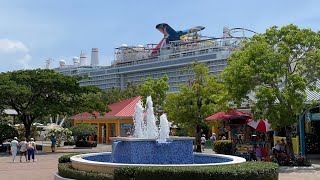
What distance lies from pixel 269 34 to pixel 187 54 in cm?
9648

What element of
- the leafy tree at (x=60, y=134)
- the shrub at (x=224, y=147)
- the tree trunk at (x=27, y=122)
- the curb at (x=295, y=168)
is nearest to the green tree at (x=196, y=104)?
the shrub at (x=224, y=147)

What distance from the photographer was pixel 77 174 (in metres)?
14.9

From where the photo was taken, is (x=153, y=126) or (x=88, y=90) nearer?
(x=153, y=126)

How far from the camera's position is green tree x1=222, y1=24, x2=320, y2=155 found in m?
21.1

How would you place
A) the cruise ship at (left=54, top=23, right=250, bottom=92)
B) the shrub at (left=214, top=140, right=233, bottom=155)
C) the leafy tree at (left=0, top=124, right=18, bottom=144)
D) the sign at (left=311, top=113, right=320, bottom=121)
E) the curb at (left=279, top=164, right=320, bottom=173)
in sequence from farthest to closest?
the cruise ship at (left=54, top=23, right=250, bottom=92), the leafy tree at (left=0, top=124, right=18, bottom=144), the shrub at (left=214, top=140, right=233, bottom=155), the sign at (left=311, top=113, right=320, bottom=121), the curb at (left=279, top=164, right=320, bottom=173)

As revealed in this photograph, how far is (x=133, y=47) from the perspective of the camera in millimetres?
150000

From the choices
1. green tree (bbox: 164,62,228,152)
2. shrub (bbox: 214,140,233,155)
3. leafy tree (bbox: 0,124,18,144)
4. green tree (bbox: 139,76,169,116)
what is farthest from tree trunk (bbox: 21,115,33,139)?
shrub (bbox: 214,140,233,155)

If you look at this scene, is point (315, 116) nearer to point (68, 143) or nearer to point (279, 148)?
point (279, 148)

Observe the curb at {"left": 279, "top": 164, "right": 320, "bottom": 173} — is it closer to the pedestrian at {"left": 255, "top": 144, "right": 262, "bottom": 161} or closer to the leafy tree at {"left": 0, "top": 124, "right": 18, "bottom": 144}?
the pedestrian at {"left": 255, "top": 144, "right": 262, "bottom": 161}

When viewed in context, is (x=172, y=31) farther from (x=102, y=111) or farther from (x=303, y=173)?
(x=303, y=173)

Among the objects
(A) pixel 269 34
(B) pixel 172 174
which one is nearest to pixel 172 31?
(A) pixel 269 34

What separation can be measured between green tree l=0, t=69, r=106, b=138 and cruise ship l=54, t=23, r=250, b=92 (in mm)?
64456

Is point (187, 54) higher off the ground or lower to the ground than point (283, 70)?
higher

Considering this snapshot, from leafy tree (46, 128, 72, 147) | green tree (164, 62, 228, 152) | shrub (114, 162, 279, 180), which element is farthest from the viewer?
leafy tree (46, 128, 72, 147)
